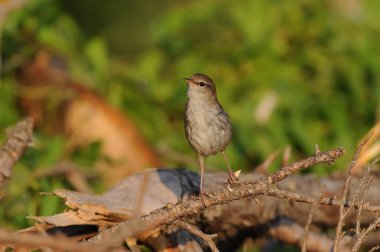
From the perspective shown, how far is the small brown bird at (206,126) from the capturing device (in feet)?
12.5

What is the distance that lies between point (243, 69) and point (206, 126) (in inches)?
133

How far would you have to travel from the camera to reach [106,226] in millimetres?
3756

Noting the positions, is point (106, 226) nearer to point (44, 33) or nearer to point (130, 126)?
point (130, 126)

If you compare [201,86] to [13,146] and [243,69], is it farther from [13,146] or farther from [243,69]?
[243,69]

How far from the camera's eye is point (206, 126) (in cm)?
382

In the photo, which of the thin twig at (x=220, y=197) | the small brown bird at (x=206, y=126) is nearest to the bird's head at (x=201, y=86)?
the small brown bird at (x=206, y=126)

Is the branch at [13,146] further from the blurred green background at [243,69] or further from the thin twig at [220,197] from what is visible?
the blurred green background at [243,69]

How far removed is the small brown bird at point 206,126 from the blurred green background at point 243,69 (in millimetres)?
2052

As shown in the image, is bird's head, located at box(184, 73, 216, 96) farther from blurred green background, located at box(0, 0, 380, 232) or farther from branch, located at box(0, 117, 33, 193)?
blurred green background, located at box(0, 0, 380, 232)

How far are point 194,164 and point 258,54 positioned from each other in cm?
153

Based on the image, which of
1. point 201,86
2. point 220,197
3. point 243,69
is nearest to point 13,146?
point 201,86

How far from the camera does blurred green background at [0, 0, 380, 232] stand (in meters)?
6.48

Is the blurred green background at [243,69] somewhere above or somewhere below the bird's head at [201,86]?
above

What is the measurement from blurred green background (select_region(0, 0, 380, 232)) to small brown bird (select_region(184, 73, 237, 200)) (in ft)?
6.73
